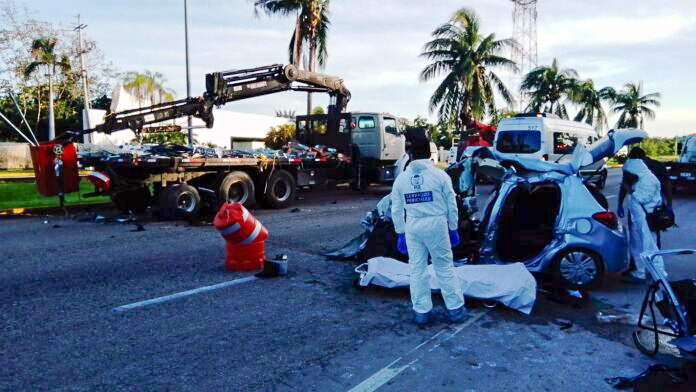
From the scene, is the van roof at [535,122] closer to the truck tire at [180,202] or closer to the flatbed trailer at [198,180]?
the flatbed trailer at [198,180]

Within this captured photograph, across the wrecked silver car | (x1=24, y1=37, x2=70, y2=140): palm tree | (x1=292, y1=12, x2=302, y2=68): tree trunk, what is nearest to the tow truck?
the wrecked silver car

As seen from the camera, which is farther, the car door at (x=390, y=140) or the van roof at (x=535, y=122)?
the van roof at (x=535, y=122)

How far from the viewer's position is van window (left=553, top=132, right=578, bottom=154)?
1661 centimetres

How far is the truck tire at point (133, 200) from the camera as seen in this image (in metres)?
11.9

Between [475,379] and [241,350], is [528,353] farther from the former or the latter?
[241,350]

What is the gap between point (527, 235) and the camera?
6.44 metres

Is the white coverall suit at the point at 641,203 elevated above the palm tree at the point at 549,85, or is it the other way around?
the palm tree at the point at 549,85

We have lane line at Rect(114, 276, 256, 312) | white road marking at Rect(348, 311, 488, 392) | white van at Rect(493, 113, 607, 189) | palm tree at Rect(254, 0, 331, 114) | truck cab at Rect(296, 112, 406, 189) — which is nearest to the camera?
white road marking at Rect(348, 311, 488, 392)

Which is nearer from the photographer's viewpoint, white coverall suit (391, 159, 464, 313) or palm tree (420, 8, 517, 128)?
white coverall suit (391, 159, 464, 313)

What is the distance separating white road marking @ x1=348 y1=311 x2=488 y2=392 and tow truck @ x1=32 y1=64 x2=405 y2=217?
304 inches

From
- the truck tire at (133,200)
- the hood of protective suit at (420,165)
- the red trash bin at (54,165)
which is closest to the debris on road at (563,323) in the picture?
the hood of protective suit at (420,165)

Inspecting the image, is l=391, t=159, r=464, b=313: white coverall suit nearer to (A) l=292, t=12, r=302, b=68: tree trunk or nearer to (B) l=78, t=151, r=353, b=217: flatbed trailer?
(B) l=78, t=151, r=353, b=217: flatbed trailer

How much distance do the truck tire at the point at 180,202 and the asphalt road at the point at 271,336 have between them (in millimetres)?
3712

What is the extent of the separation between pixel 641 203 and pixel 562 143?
1133 cm
